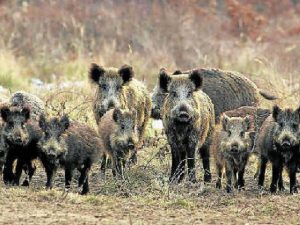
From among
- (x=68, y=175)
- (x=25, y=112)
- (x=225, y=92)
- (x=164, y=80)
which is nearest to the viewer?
(x=68, y=175)

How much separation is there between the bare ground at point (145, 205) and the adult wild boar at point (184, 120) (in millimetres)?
522

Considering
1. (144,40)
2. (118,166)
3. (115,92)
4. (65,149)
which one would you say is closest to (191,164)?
Answer: (118,166)

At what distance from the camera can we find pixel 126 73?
42.7ft

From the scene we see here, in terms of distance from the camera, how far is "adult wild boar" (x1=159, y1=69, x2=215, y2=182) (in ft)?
38.2

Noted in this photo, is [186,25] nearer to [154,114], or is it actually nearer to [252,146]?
[154,114]

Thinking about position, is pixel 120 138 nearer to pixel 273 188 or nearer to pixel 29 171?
pixel 29 171

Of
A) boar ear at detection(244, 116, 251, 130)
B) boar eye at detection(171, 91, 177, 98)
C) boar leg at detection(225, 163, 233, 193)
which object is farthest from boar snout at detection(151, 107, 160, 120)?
boar leg at detection(225, 163, 233, 193)

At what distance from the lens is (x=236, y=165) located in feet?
37.2

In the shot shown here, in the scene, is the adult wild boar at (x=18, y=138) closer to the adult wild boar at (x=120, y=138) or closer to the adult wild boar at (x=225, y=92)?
the adult wild boar at (x=120, y=138)

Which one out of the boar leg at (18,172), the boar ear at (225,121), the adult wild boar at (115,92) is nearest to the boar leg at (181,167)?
the boar ear at (225,121)

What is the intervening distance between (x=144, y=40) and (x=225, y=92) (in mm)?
11827

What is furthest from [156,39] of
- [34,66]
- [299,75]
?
[299,75]

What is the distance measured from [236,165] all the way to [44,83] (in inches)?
390

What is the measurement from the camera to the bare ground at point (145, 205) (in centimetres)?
942
